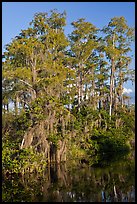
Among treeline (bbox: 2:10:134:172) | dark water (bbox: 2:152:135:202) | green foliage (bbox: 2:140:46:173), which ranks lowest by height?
dark water (bbox: 2:152:135:202)

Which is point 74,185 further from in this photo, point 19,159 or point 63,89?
point 63,89

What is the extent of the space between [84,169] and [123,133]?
8055 mm

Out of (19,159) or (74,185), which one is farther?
(19,159)

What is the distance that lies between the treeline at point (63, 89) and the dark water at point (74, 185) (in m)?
1.99

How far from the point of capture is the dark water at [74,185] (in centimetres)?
895

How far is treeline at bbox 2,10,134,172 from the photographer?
577 inches

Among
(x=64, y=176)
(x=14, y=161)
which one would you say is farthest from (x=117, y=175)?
(x=14, y=161)

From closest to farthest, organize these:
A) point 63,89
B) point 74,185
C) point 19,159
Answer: point 74,185 → point 19,159 → point 63,89

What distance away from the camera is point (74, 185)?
34.6 ft

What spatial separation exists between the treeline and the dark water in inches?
78.3

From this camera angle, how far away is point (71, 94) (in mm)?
20734

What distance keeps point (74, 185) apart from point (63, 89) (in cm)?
769

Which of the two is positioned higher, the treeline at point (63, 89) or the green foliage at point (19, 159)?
the treeline at point (63, 89)

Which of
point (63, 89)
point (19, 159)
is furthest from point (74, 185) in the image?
point (63, 89)
